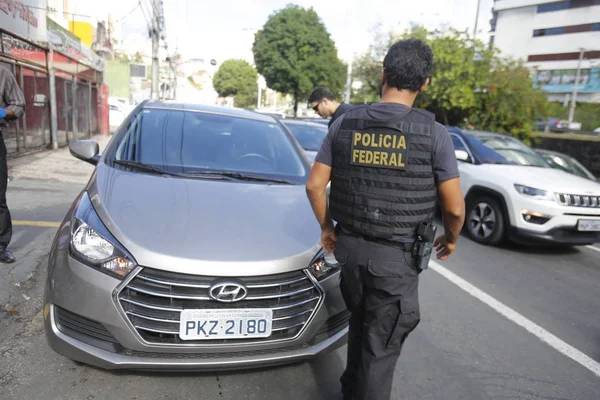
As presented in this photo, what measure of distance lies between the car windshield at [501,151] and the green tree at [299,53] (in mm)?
30578

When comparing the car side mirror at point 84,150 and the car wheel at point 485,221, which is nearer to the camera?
the car side mirror at point 84,150

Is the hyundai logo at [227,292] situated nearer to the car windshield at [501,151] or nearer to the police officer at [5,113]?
the police officer at [5,113]

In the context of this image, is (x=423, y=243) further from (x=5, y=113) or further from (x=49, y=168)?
(x=49, y=168)

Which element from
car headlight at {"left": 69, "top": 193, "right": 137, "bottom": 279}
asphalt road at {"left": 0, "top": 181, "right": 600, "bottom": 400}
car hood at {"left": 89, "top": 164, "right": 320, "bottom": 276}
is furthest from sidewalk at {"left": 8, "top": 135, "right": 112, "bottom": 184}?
car headlight at {"left": 69, "top": 193, "right": 137, "bottom": 279}

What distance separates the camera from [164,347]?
7.24ft

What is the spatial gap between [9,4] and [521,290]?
10.6 m

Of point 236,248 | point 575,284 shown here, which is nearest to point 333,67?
point 575,284

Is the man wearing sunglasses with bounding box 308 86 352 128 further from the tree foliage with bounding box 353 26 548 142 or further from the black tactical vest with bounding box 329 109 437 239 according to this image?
the tree foliage with bounding box 353 26 548 142

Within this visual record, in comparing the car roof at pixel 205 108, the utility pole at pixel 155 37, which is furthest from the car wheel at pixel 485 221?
the utility pole at pixel 155 37

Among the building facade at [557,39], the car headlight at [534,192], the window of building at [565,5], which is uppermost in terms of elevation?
the window of building at [565,5]

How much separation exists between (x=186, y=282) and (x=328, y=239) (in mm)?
712

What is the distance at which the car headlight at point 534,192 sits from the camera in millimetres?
5715

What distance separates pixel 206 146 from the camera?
12.0 feet

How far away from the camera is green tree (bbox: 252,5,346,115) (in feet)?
123
